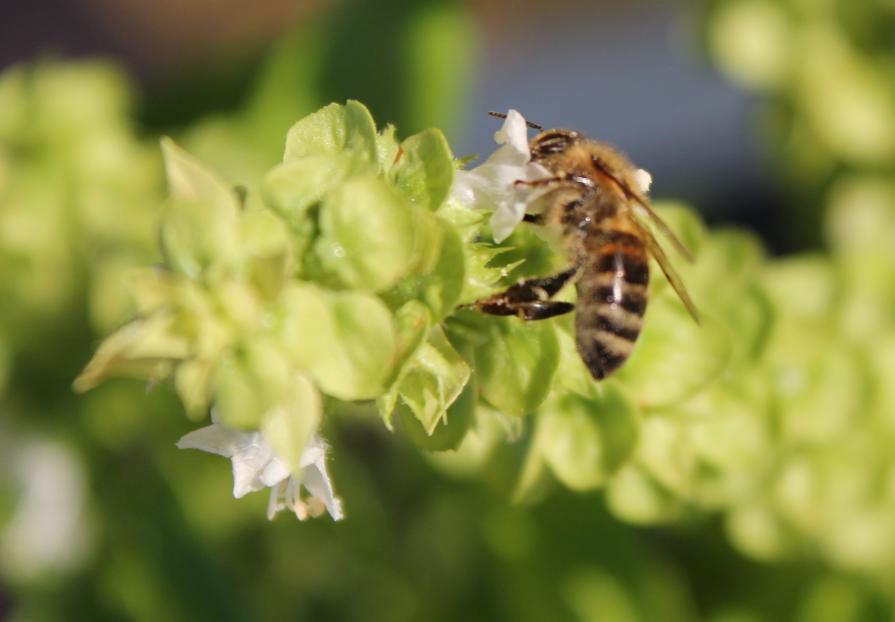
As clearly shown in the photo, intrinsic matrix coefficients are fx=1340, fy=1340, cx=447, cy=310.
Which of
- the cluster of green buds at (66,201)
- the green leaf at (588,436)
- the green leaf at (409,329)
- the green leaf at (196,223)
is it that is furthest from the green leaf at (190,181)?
the cluster of green buds at (66,201)

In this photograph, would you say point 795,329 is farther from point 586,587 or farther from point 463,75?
point 463,75

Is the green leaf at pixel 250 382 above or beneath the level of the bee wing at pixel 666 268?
above

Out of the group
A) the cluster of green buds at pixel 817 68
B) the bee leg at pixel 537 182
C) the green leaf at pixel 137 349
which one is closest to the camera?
the green leaf at pixel 137 349

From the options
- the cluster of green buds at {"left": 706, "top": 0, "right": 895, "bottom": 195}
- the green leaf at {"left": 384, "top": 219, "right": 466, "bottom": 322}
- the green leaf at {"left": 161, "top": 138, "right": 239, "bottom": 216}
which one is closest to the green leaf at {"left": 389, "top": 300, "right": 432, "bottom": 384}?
the green leaf at {"left": 384, "top": 219, "right": 466, "bottom": 322}

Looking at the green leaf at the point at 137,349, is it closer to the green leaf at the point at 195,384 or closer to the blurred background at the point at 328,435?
the green leaf at the point at 195,384

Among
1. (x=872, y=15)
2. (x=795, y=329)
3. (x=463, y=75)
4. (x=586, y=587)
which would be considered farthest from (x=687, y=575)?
(x=872, y=15)

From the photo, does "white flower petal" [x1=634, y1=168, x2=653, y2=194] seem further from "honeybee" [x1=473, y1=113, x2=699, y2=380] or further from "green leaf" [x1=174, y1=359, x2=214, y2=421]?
"green leaf" [x1=174, y1=359, x2=214, y2=421]
